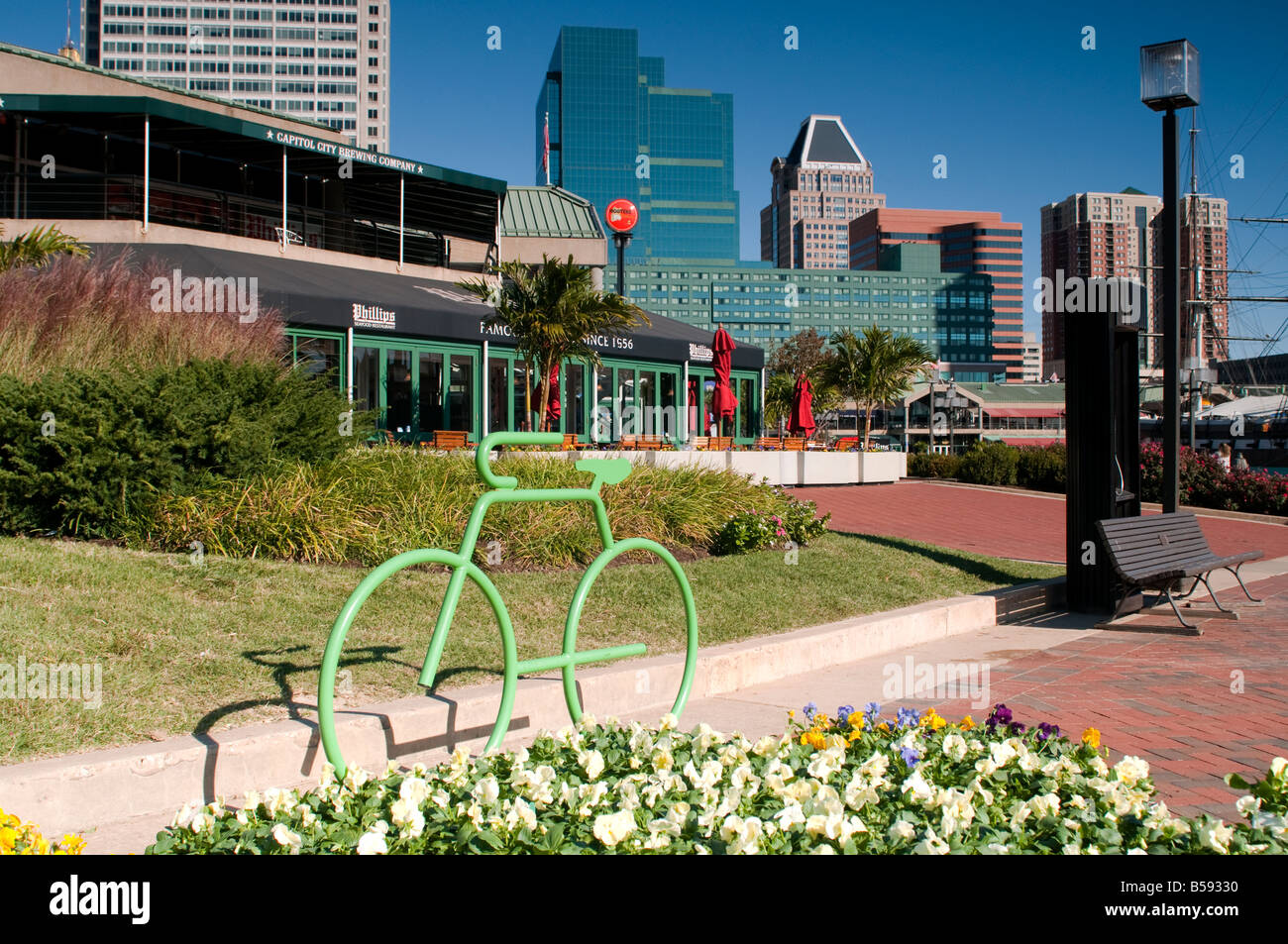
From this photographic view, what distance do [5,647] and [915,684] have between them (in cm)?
511

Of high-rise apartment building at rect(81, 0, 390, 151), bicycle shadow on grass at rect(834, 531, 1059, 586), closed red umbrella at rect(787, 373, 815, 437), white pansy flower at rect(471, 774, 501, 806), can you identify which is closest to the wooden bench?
bicycle shadow on grass at rect(834, 531, 1059, 586)

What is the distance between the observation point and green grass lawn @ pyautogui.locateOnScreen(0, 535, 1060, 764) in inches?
176

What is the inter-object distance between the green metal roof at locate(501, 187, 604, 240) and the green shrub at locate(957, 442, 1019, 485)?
52.9 feet

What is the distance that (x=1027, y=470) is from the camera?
25.1 metres

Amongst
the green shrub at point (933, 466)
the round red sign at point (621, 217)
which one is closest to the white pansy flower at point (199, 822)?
the green shrub at point (933, 466)

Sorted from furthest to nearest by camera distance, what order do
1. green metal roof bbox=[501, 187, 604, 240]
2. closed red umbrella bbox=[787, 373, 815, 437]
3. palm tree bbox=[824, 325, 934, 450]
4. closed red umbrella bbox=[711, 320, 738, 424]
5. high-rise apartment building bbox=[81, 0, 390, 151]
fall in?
high-rise apartment building bbox=[81, 0, 390, 151] < palm tree bbox=[824, 325, 934, 450] < green metal roof bbox=[501, 187, 604, 240] < closed red umbrella bbox=[787, 373, 815, 437] < closed red umbrella bbox=[711, 320, 738, 424]

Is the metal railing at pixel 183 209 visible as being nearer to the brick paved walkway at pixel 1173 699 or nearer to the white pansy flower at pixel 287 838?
the brick paved walkway at pixel 1173 699

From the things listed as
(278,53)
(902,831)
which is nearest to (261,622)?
(902,831)

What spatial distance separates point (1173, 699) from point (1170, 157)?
260 inches

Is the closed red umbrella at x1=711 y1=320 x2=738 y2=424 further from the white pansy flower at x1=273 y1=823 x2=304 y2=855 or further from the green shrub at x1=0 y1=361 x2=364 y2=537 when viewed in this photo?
the white pansy flower at x1=273 y1=823 x2=304 y2=855

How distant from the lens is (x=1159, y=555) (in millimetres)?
9188

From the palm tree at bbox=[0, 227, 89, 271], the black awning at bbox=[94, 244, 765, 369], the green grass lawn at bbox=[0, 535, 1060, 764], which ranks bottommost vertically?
the green grass lawn at bbox=[0, 535, 1060, 764]

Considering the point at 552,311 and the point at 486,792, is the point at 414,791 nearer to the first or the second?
the point at 486,792
